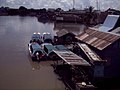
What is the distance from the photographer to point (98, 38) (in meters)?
11.8

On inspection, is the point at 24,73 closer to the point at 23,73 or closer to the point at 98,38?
the point at 23,73

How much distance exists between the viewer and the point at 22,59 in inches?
538

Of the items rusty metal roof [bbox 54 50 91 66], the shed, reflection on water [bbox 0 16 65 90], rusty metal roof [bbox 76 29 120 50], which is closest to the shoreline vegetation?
rusty metal roof [bbox 76 29 120 50]

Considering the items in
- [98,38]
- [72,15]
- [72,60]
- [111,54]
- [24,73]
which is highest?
[98,38]

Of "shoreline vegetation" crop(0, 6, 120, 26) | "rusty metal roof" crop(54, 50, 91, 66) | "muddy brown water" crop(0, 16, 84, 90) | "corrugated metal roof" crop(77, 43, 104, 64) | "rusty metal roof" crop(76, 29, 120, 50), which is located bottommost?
"shoreline vegetation" crop(0, 6, 120, 26)

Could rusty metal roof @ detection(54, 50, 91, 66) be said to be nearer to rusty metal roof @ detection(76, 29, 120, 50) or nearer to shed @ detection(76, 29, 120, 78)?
shed @ detection(76, 29, 120, 78)

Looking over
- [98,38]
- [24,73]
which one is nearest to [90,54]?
[98,38]

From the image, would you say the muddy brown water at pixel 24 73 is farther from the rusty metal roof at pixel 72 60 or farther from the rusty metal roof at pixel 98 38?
the rusty metal roof at pixel 98 38

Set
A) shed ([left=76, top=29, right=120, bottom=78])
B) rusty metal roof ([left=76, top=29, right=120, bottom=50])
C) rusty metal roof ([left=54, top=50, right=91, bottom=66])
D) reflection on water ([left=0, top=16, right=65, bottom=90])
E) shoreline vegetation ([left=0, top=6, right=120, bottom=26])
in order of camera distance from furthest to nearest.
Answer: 1. shoreline vegetation ([left=0, top=6, right=120, bottom=26])
2. rusty metal roof ([left=76, top=29, right=120, bottom=50])
3. shed ([left=76, top=29, right=120, bottom=78])
4. reflection on water ([left=0, top=16, right=65, bottom=90])
5. rusty metal roof ([left=54, top=50, right=91, bottom=66])

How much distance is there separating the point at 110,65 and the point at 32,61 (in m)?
4.11

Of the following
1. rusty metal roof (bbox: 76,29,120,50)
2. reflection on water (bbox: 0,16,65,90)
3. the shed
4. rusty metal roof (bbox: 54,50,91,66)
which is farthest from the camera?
rusty metal roof (bbox: 76,29,120,50)

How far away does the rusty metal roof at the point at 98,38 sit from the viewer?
10594mm

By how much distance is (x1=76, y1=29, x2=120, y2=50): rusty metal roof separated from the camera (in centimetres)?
1059

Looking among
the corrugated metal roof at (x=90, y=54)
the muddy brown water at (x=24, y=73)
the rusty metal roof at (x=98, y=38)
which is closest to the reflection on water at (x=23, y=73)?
the muddy brown water at (x=24, y=73)
